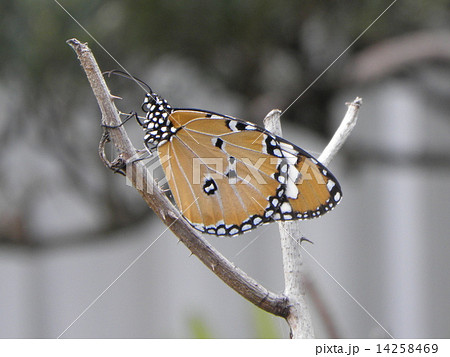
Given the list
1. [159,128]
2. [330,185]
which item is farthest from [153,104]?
[330,185]

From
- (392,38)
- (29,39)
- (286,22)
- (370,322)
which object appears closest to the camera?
(29,39)

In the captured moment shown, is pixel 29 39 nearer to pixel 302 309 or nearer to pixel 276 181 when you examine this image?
pixel 276 181

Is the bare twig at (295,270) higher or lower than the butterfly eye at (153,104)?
lower

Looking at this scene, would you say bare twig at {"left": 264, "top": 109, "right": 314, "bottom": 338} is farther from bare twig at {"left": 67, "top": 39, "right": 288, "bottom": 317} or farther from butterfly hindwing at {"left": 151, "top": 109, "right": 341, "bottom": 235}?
butterfly hindwing at {"left": 151, "top": 109, "right": 341, "bottom": 235}

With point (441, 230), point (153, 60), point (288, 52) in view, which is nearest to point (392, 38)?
point (288, 52)

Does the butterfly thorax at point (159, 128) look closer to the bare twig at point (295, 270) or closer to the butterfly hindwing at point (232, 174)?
the butterfly hindwing at point (232, 174)

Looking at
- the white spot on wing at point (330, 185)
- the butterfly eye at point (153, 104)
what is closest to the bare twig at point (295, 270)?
the white spot on wing at point (330, 185)
